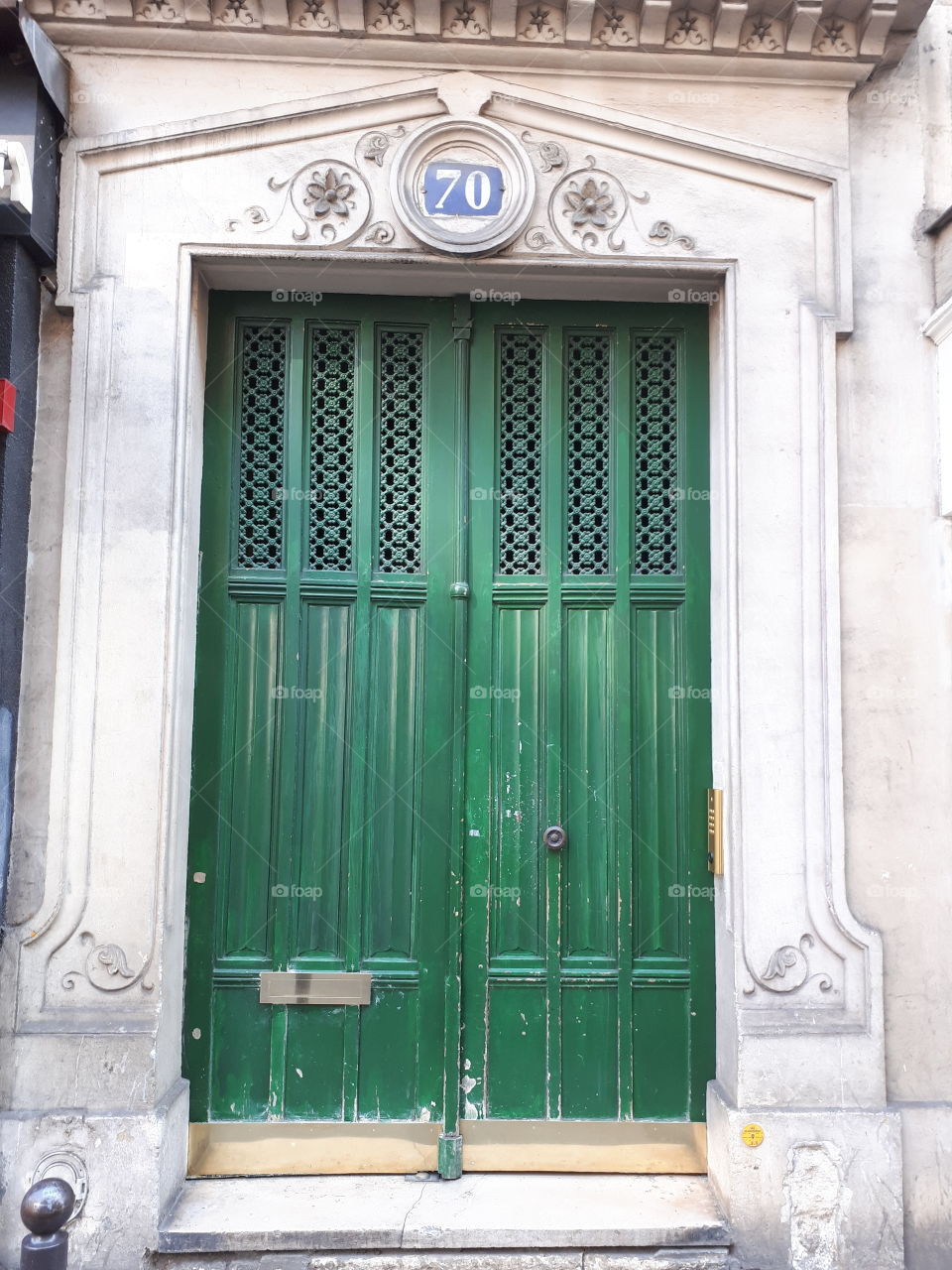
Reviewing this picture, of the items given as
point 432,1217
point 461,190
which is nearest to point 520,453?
point 461,190

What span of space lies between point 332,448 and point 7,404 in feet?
5.12

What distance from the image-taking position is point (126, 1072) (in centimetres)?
454

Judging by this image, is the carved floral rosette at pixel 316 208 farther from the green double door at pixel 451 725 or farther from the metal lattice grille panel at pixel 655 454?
the metal lattice grille panel at pixel 655 454

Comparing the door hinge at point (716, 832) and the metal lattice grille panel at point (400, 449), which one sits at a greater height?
the metal lattice grille panel at point (400, 449)

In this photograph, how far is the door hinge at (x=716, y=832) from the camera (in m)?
4.96

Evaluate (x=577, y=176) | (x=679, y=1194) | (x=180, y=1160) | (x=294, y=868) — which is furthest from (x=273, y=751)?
(x=577, y=176)

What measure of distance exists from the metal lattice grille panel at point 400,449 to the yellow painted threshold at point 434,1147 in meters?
2.82

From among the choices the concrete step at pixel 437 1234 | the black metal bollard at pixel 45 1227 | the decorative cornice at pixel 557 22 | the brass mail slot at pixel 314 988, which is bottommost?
the concrete step at pixel 437 1234

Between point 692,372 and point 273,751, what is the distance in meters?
2.97

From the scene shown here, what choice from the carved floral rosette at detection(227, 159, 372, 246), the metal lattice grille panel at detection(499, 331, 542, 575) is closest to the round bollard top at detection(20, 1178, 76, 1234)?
the metal lattice grille panel at detection(499, 331, 542, 575)

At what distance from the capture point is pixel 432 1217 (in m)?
4.57

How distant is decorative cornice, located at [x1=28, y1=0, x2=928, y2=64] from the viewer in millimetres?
4930

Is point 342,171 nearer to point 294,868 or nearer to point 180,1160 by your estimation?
point 294,868

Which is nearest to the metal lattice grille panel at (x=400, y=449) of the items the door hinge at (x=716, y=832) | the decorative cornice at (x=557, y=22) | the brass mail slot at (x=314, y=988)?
the decorative cornice at (x=557, y=22)
